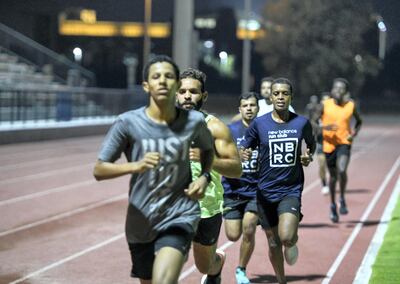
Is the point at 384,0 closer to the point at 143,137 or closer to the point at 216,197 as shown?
the point at 216,197

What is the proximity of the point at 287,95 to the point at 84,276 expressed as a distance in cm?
270

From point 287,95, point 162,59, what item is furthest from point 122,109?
point 162,59

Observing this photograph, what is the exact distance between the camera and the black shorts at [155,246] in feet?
17.6

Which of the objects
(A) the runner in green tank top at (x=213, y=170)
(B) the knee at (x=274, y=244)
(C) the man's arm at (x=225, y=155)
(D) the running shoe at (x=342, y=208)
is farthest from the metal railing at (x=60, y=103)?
(C) the man's arm at (x=225, y=155)

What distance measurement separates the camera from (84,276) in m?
8.97

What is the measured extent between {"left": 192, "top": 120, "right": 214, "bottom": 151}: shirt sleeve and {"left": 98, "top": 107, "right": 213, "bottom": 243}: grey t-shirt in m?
0.01

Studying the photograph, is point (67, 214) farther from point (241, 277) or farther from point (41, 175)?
point (41, 175)

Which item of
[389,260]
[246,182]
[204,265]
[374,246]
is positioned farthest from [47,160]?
[204,265]

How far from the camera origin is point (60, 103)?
32.7 metres

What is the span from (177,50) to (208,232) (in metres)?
12.9

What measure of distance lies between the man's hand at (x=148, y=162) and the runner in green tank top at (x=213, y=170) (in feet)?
3.46

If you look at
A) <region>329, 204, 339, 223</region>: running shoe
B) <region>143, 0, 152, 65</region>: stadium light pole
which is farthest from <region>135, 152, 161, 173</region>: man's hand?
<region>143, 0, 152, 65</region>: stadium light pole

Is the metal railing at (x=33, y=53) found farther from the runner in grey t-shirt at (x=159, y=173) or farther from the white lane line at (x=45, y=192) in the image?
the runner in grey t-shirt at (x=159, y=173)

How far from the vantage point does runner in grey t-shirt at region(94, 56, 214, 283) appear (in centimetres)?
526
